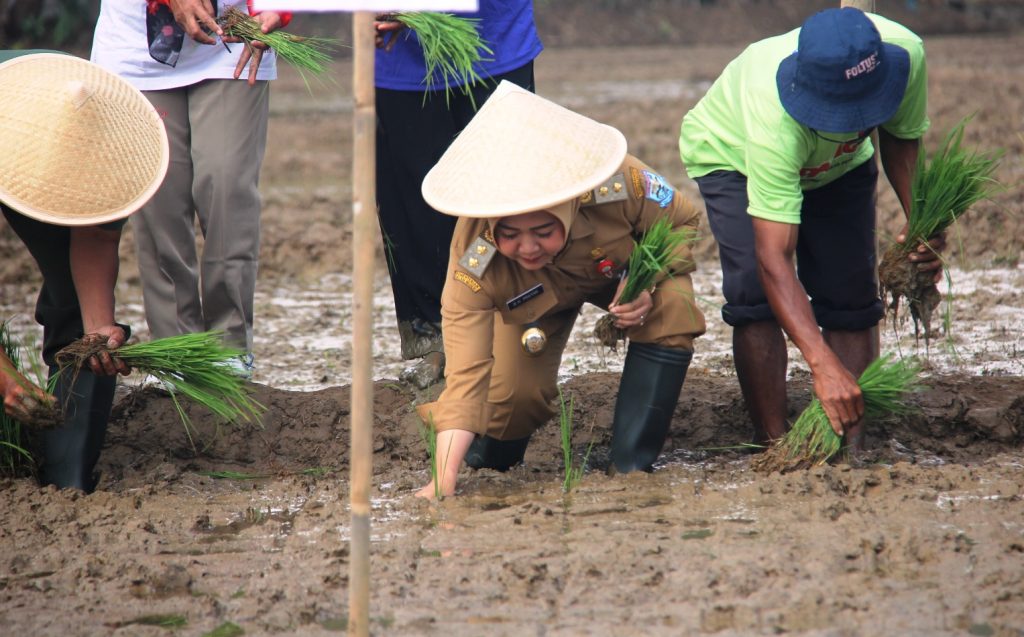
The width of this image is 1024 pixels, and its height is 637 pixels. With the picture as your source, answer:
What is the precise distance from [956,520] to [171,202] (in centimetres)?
287

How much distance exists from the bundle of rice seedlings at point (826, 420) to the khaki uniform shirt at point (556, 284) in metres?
0.44

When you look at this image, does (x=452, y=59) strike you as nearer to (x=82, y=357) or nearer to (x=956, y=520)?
(x=82, y=357)

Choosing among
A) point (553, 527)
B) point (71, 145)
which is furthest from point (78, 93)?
point (553, 527)

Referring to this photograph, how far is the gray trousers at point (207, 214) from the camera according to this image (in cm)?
428

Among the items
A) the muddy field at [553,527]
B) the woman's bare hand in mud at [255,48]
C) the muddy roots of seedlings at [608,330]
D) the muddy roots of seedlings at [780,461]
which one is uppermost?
the woman's bare hand in mud at [255,48]

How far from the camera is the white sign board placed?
2447 mm

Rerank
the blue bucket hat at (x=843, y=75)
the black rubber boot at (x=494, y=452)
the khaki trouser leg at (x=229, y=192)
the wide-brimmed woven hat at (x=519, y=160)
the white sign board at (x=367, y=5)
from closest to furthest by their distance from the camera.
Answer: the white sign board at (x=367, y=5) < the wide-brimmed woven hat at (x=519, y=160) < the blue bucket hat at (x=843, y=75) < the black rubber boot at (x=494, y=452) < the khaki trouser leg at (x=229, y=192)

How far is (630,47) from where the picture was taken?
20.4 metres

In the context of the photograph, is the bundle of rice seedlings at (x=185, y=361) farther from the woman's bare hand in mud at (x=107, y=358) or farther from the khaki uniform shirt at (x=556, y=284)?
the khaki uniform shirt at (x=556, y=284)

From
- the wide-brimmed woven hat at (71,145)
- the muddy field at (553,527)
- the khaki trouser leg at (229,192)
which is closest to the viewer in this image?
the muddy field at (553,527)

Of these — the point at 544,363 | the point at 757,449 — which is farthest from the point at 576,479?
the point at 757,449

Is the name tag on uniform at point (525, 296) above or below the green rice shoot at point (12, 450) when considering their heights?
above

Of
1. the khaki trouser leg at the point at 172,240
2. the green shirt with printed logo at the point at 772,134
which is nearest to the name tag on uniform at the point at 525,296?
the green shirt with printed logo at the point at 772,134

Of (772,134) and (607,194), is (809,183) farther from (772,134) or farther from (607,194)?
(607,194)
